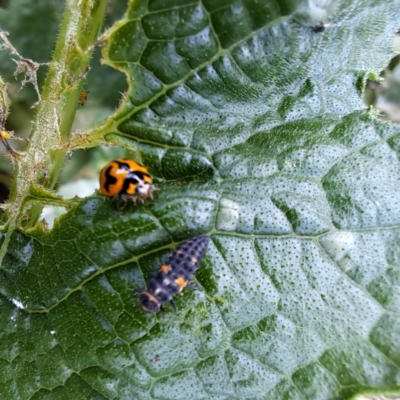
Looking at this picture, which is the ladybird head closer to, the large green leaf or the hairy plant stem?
the large green leaf

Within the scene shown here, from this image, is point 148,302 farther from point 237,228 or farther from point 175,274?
point 237,228

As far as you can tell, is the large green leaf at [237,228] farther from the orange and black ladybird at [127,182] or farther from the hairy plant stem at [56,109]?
the hairy plant stem at [56,109]

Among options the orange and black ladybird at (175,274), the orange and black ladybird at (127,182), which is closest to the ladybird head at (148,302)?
the orange and black ladybird at (175,274)

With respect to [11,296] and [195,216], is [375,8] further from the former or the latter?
[11,296]

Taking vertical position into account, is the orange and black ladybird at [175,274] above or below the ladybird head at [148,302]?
above

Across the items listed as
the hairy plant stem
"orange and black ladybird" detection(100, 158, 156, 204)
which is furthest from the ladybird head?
the hairy plant stem

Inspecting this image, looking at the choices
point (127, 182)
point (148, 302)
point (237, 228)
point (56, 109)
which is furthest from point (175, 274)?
point (56, 109)

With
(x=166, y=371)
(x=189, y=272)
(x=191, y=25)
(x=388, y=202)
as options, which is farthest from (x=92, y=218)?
(x=388, y=202)
